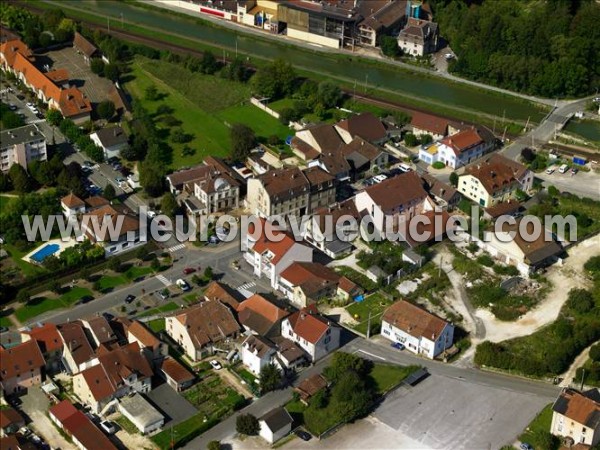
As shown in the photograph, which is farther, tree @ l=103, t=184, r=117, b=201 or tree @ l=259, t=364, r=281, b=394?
tree @ l=103, t=184, r=117, b=201

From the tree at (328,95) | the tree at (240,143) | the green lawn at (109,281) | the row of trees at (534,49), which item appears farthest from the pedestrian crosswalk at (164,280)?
the row of trees at (534,49)

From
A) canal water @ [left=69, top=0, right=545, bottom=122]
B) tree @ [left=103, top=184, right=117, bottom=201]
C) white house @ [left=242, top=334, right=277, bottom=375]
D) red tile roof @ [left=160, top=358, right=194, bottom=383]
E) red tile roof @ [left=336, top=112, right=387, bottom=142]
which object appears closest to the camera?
red tile roof @ [left=160, top=358, right=194, bottom=383]

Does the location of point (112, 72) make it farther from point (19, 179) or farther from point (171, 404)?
point (171, 404)

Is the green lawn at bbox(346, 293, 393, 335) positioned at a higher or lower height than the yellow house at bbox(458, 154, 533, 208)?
lower

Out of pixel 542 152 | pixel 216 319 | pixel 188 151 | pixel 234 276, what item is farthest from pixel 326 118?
pixel 216 319

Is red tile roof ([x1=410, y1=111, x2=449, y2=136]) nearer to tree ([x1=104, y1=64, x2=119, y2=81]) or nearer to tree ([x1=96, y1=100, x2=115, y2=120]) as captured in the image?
tree ([x1=96, y1=100, x2=115, y2=120])

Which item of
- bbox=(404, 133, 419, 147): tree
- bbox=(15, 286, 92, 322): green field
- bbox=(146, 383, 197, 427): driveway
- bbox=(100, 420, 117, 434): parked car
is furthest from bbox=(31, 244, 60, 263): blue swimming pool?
bbox=(404, 133, 419, 147): tree

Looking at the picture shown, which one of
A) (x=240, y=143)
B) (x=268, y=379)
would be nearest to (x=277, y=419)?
(x=268, y=379)
